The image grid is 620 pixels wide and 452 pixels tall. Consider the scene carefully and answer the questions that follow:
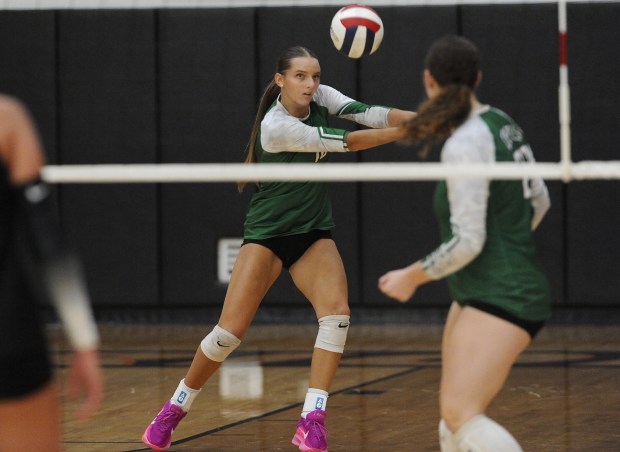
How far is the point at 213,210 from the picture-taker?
1087 centimetres

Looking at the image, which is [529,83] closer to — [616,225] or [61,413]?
[616,225]

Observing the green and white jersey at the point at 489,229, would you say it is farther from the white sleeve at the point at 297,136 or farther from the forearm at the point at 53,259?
the white sleeve at the point at 297,136

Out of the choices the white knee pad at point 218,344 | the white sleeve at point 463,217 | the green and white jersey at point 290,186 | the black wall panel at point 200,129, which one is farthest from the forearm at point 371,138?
the black wall panel at point 200,129

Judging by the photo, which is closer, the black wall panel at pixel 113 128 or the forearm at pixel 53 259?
the forearm at pixel 53 259

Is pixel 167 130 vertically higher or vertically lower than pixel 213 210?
higher

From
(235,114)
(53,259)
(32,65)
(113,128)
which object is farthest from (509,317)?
(32,65)

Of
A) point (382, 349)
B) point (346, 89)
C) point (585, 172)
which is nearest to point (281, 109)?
point (585, 172)

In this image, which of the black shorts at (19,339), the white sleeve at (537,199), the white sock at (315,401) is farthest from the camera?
the white sock at (315,401)

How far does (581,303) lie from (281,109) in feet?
17.7

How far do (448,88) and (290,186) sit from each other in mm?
1972

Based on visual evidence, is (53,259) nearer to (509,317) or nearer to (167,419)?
(509,317)

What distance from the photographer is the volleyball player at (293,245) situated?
5.54m

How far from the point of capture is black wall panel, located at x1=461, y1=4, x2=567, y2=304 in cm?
1037

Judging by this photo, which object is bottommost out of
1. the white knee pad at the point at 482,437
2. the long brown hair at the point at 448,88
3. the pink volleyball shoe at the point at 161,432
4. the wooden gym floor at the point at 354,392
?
the wooden gym floor at the point at 354,392
